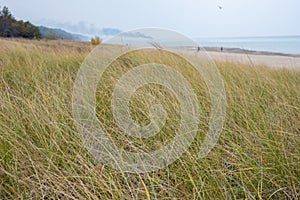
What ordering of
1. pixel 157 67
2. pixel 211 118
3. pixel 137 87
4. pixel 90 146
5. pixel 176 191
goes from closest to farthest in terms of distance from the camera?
pixel 176 191 → pixel 90 146 → pixel 211 118 → pixel 137 87 → pixel 157 67

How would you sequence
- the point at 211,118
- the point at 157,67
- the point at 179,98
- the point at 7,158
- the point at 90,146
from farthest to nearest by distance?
1. the point at 157,67
2. the point at 179,98
3. the point at 211,118
4. the point at 90,146
5. the point at 7,158

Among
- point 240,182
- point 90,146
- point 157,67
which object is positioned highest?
point 157,67

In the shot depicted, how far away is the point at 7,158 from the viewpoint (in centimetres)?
110

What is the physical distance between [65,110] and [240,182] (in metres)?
1.07

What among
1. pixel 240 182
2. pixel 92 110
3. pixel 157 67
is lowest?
pixel 240 182

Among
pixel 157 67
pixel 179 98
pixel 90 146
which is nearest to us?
pixel 90 146

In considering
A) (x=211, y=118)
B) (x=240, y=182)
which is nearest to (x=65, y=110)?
(x=211, y=118)

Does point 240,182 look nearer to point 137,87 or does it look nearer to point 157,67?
point 137,87

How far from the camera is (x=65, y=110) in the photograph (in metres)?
1.52

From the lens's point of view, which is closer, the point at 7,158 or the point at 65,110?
the point at 7,158

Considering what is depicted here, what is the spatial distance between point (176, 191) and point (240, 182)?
29 cm

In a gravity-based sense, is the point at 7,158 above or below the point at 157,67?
below

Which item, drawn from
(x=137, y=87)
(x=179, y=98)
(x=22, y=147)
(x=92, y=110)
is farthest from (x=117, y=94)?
(x=22, y=147)

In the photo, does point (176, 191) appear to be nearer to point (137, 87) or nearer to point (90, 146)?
point (90, 146)
